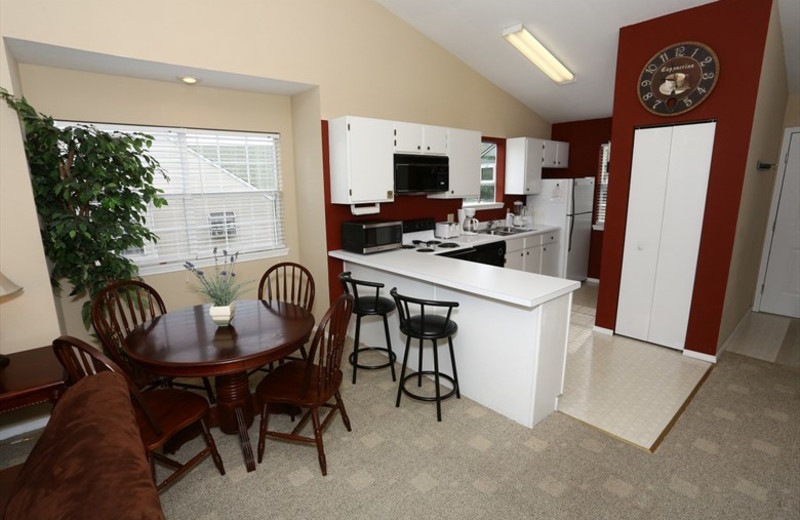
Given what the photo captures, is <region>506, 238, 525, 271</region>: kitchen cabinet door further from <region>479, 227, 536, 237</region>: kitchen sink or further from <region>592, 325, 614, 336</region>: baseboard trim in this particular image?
<region>592, 325, 614, 336</region>: baseboard trim

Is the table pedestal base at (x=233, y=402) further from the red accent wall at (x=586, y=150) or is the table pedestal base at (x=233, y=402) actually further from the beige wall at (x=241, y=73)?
the red accent wall at (x=586, y=150)

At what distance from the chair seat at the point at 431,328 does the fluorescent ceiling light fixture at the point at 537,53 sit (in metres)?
2.77

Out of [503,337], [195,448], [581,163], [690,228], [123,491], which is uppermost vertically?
[581,163]

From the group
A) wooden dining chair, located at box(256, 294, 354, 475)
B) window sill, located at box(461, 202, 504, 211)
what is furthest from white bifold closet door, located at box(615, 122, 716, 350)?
wooden dining chair, located at box(256, 294, 354, 475)

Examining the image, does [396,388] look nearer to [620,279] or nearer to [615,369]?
[615,369]

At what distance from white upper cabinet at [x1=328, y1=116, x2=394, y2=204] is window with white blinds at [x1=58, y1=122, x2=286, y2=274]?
2.31 ft

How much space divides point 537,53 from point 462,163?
1285mm

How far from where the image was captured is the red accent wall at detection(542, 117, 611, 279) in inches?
220

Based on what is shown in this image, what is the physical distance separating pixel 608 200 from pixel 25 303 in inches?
182

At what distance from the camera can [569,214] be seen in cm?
547

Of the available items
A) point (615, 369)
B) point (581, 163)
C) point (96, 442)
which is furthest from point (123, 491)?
point (581, 163)

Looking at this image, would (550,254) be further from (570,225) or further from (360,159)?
(360,159)

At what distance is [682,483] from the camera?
204 centimetres

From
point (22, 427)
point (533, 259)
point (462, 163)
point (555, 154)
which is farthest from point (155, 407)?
point (555, 154)
